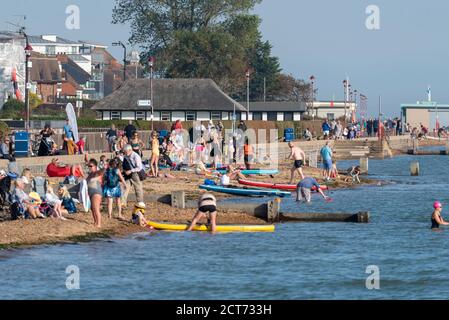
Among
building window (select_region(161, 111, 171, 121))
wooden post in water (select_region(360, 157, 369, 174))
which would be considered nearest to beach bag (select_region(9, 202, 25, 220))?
wooden post in water (select_region(360, 157, 369, 174))

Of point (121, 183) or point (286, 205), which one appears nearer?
point (121, 183)

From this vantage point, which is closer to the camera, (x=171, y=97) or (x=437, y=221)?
(x=437, y=221)

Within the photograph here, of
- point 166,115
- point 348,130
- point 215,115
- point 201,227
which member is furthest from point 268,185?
point 215,115

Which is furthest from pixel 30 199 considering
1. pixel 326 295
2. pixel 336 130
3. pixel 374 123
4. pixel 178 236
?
pixel 374 123

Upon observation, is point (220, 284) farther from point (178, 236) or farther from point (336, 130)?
point (336, 130)

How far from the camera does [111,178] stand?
2927 cm

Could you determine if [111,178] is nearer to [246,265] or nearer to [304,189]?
[246,265]

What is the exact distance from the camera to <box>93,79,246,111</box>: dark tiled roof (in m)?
89.3

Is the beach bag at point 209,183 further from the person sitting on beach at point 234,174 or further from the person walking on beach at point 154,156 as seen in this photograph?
the person sitting on beach at point 234,174

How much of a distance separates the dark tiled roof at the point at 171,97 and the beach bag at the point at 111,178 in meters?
58.9

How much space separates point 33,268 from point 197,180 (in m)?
18.2

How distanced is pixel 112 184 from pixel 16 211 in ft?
9.11

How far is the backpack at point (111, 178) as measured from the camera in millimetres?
29156
